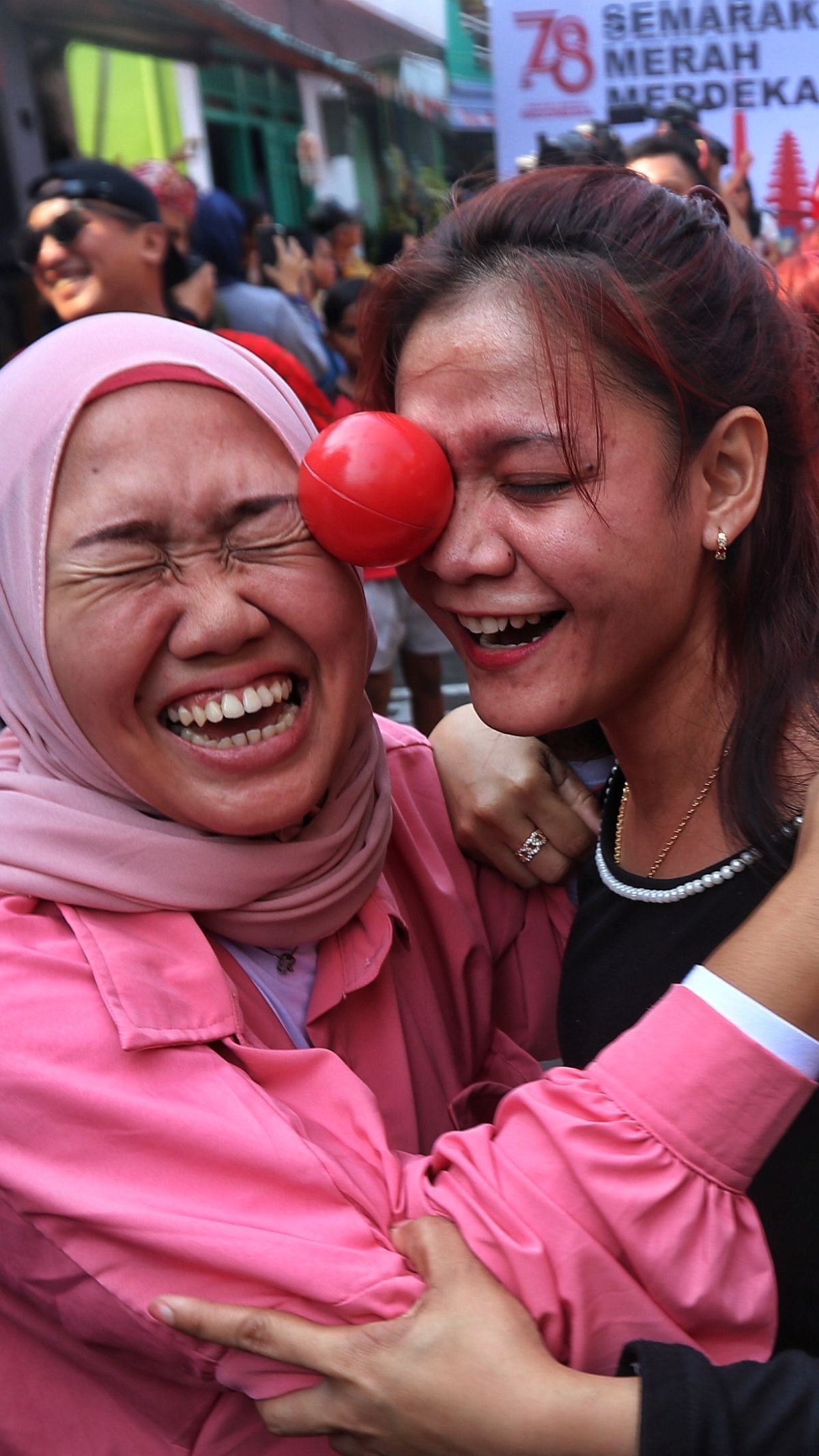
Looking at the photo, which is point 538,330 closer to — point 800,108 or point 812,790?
point 812,790

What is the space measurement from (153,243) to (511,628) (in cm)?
366

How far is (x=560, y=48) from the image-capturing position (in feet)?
19.0

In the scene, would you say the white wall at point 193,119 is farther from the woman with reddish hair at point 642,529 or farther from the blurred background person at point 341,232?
the woman with reddish hair at point 642,529

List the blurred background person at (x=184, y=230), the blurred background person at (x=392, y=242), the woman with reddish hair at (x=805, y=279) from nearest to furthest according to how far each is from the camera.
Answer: the woman with reddish hair at (x=805, y=279) → the blurred background person at (x=184, y=230) → the blurred background person at (x=392, y=242)

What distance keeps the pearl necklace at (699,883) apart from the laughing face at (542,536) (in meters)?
0.25

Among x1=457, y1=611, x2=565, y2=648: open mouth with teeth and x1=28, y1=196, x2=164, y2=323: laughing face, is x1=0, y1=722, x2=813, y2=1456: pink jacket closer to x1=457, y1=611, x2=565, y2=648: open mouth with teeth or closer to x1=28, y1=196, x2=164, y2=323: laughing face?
x1=457, y1=611, x2=565, y2=648: open mouth with teeth

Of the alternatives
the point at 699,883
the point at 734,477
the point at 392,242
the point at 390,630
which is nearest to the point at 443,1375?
the point at 699,883

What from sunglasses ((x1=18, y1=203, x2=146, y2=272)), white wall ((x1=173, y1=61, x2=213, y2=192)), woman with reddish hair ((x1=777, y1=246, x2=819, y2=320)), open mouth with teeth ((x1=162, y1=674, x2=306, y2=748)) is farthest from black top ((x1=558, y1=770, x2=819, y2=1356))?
white wall ((x1=173, y1=61, x2=213, y2=192))

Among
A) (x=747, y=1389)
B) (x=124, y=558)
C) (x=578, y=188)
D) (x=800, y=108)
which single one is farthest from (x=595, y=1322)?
(x=800, y=108)

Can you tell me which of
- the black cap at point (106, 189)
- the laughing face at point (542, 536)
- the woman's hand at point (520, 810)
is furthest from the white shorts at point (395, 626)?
the laughing face at point (542, 536)

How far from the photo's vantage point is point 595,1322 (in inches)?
60.5

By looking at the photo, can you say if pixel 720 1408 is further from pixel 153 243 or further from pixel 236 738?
pixel 153 243

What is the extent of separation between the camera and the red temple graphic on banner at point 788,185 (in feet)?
18.9

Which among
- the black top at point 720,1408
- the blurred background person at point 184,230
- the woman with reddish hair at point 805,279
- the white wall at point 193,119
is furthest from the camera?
the white wall at point 193,119
